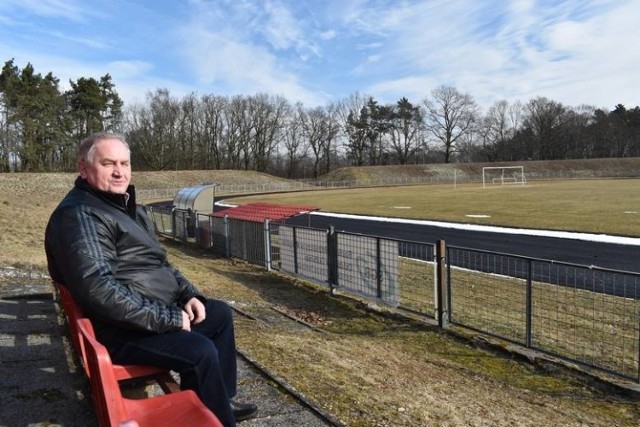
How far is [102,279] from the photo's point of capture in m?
2.58

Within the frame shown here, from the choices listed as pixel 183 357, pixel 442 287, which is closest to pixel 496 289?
pixel 442 287

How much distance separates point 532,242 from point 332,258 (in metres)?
8.38

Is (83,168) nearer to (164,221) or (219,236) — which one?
(219,236)

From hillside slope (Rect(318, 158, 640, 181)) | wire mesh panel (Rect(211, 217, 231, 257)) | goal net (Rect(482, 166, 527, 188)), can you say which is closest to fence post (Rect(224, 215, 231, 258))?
wire mesh panel (Rect(211, 217, 231, 257))

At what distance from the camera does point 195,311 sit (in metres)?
3.18

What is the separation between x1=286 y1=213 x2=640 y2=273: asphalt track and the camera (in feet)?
41.3

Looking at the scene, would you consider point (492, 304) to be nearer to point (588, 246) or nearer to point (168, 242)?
point (588, 246)

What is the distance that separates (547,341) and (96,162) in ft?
18.6

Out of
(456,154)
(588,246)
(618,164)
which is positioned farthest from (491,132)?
(588,246)

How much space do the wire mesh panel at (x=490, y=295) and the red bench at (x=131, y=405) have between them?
196 inches

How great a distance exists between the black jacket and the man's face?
56 mm

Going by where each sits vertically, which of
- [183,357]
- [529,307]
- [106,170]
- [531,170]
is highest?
[106,170]

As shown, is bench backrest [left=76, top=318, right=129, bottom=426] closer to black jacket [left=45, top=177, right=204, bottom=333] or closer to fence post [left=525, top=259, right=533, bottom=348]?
black jacket [left=45, top=177, right=204, bottom=333]

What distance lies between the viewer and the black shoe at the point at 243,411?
3291 millimetres
